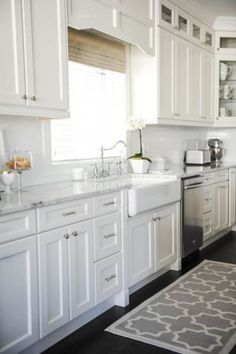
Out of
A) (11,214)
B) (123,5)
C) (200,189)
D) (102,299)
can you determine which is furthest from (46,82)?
(200,189)

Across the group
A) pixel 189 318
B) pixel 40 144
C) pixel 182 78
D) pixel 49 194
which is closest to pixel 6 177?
pixel 49 194

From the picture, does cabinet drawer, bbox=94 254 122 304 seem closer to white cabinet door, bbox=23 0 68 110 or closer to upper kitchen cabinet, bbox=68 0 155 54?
white cabinet door, bbox=23 0 68 110

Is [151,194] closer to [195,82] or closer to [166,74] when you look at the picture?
[166,74]

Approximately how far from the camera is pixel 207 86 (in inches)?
197

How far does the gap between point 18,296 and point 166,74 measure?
278 cm

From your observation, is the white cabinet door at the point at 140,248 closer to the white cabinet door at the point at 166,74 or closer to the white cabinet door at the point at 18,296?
the white cabinet door at the point at 18,296

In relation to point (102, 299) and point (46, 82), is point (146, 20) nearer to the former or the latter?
point (46, 82)

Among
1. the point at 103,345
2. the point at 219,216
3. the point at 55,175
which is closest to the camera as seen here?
the point at 103,345

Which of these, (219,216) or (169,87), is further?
(219,216)

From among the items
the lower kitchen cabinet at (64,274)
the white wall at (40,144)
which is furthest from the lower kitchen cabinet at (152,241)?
the white wall at (40,144)

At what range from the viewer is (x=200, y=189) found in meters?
4.07

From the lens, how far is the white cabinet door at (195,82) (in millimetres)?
4527

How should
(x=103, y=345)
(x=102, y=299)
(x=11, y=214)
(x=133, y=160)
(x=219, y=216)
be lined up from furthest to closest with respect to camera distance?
(x=219, y=216) < (x=133, y=160) < (x=102, y=299) < (x=103, y=345) < (x=11, y=214)

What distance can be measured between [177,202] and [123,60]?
1.50 meters
